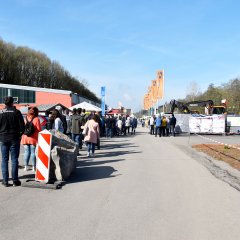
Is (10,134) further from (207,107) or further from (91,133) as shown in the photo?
(207,107)

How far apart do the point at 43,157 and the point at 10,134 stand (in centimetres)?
90

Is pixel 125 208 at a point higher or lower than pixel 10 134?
lower

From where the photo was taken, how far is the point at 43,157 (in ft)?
28.6

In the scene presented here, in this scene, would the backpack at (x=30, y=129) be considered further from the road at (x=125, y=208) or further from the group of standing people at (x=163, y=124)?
the group of standing people at (x=163, y=124)

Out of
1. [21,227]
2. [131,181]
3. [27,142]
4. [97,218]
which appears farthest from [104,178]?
[21,227]

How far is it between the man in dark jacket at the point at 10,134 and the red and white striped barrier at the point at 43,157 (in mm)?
490

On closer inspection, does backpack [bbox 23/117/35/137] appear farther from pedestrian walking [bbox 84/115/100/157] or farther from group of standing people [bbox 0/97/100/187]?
pedestrian walking [bbox 84/115/100/157]

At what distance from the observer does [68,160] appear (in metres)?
9.32

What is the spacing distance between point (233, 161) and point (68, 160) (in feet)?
23.6

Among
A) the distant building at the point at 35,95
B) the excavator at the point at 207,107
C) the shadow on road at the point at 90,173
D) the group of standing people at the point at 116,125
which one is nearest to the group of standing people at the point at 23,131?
the shadow on road at the point at 90,173

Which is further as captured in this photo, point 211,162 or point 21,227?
point 211,162

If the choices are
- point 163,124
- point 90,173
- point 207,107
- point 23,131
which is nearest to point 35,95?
point 207,107

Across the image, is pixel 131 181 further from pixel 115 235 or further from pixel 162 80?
pixel 162 80

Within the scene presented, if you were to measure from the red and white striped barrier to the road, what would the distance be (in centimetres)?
52
